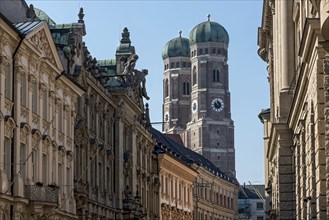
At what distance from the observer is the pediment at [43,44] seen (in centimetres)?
4551

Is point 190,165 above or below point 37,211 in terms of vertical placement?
above

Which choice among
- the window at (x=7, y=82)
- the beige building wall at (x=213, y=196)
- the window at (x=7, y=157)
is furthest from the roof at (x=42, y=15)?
the beige building wall at (x=213, y=196)

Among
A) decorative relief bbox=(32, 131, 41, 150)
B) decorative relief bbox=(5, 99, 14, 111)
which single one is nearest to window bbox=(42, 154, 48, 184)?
decorative relief bbox=(32, 131, 41, 150)

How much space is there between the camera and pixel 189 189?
108938 millimetres

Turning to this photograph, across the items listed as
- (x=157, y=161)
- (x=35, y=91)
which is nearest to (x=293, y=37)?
(x=35, y=91)

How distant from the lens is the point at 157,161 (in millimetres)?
89000

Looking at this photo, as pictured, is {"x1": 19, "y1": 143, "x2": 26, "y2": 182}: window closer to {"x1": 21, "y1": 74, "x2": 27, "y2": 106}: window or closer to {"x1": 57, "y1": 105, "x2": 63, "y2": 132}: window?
{"x1": 21, "y1": 74, "x2": 27, "y2": 106}: window

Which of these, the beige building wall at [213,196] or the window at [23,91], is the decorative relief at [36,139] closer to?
the window at [23,91]

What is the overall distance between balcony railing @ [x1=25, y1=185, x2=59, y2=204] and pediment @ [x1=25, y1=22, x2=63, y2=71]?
605 cm

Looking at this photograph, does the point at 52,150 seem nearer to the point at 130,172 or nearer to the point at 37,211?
the point at 37,211

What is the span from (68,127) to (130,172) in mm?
19421

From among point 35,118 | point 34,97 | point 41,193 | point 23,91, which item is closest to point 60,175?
point 35,118

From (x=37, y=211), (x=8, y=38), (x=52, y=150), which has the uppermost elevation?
(x=8, y=38)

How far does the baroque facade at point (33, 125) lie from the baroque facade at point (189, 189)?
37264 mm
